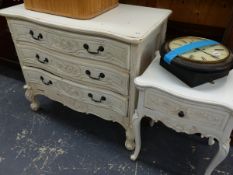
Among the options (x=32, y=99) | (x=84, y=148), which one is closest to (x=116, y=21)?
(x=84, y=148)

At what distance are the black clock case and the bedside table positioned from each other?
0.10 ft

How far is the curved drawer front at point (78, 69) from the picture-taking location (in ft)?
3.47

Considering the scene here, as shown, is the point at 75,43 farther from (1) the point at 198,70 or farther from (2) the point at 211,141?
(2) the point at 211,141

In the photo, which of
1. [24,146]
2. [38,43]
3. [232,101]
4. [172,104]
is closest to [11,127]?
[24,146]

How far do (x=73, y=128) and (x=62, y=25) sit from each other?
0.77 meters

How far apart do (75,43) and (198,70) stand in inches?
23.0

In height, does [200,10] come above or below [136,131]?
above

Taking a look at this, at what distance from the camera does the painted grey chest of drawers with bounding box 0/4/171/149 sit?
966 millimetres

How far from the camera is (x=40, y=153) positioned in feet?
4.43

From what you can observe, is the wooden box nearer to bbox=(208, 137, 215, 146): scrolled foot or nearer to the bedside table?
the bedside table

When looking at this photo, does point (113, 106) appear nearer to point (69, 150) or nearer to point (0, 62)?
point (69, 150)

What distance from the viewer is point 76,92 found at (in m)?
1.25

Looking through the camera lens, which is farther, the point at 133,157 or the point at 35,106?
the point at 35,106

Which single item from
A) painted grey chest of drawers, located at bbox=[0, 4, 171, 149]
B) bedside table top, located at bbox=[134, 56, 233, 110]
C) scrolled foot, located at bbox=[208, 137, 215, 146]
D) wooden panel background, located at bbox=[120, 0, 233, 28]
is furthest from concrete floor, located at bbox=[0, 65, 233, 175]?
wooden panel background, located at bbox=[120, 0, 233, 28]
